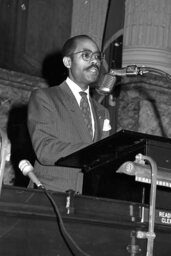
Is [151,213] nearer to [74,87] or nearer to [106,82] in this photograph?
[106,82]

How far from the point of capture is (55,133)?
12.3 ft

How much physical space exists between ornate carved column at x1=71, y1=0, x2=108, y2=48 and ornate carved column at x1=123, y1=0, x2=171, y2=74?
34cm

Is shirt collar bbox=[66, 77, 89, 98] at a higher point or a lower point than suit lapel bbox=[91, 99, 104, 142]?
higher

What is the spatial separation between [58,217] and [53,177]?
1260 mm

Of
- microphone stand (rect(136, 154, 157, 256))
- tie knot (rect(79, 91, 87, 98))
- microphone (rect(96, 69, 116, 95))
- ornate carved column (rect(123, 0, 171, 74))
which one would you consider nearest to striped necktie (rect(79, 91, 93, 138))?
tie knot (rect(79, 91, 87, 98))

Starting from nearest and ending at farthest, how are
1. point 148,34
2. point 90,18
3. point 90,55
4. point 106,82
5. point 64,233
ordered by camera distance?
point 64,233 < point 106,82 < point 90,55 < point 148,34 < point 90,18

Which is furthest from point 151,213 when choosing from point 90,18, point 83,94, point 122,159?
point 90,18

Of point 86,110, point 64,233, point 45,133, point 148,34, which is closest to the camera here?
point 64,233

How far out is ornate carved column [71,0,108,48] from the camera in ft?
21.2

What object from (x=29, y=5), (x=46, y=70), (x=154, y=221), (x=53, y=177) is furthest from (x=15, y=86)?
(x=154, y=221)

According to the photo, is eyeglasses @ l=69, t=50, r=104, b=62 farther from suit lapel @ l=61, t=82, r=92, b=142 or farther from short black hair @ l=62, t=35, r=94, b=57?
suit lapel @ l=61, t=82, r=92, b=142

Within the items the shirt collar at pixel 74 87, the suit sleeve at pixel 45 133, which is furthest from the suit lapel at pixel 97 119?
the suit sleeve at pixel 45 133

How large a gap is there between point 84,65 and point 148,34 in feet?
7.00

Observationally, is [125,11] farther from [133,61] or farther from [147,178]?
[147,178]
